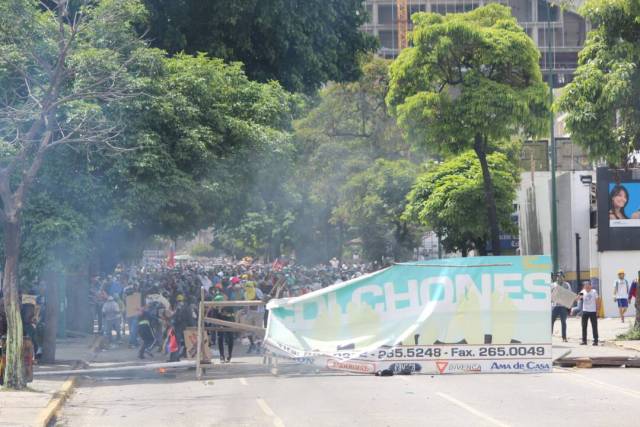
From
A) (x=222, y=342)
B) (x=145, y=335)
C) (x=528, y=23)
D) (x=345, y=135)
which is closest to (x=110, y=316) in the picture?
(x=145, y=335)

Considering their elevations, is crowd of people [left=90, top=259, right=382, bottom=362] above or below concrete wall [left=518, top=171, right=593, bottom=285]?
below

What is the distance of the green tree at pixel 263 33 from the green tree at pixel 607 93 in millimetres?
11829

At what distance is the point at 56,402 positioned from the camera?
15.7 metres

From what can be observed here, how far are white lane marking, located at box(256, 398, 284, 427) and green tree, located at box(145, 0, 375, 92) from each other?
1904 cm

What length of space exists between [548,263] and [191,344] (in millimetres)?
8496

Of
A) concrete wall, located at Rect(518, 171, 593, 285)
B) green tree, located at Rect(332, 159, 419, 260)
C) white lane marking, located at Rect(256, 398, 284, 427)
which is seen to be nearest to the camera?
white lane marking, located at Rect(256, 398, 284, 427)

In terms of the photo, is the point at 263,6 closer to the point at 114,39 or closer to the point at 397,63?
the point at 397,63

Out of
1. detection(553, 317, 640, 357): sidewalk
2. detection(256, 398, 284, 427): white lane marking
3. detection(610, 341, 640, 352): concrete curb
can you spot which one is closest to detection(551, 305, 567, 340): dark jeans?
detection(553, 317, 640, 357): sidewalk

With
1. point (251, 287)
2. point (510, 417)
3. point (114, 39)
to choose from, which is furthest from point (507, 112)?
point (510, 417)

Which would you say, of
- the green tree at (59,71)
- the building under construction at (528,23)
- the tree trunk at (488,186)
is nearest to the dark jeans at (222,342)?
the green tree at (59,71)

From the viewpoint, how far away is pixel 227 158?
24.2 metres

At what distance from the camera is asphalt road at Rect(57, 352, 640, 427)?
13328mm

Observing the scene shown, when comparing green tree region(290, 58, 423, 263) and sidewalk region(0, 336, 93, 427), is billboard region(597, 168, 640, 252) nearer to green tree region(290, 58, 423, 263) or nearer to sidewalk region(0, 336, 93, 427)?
green tree region(290, 58, 423, 263)

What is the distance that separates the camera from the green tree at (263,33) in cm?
3325
